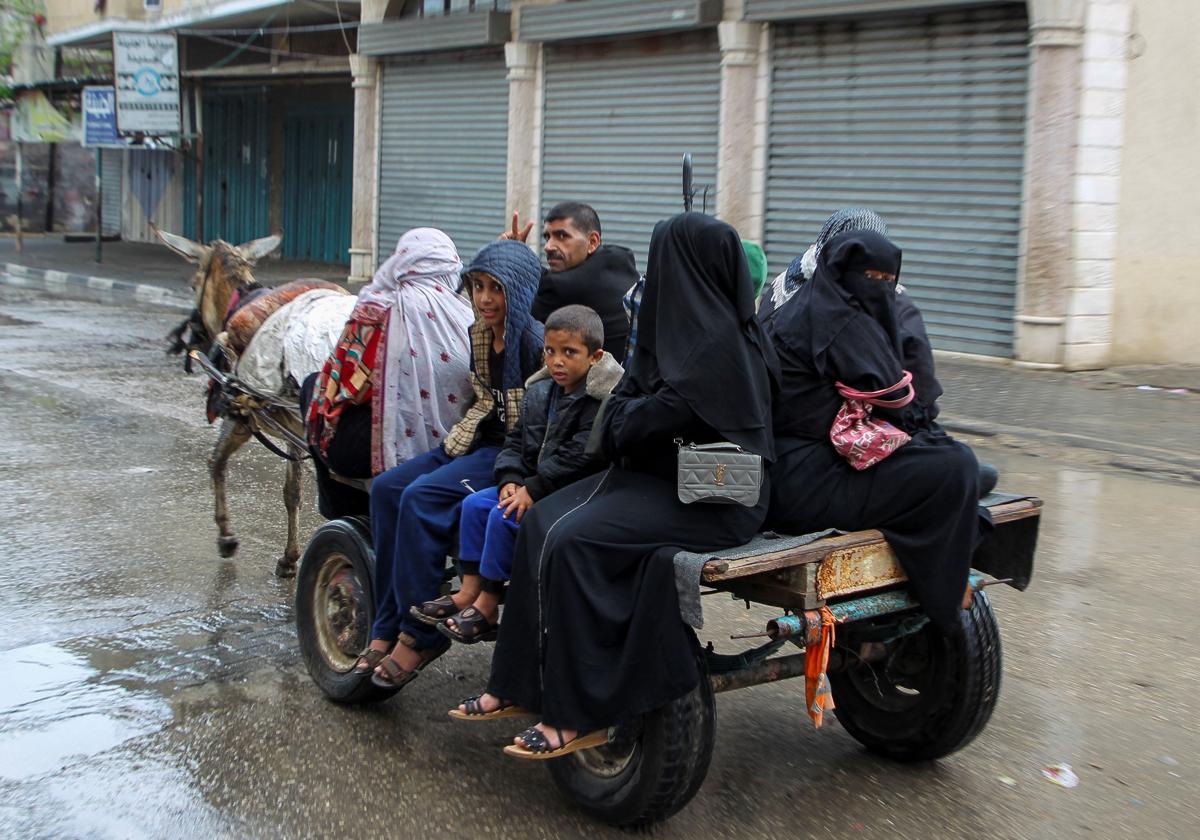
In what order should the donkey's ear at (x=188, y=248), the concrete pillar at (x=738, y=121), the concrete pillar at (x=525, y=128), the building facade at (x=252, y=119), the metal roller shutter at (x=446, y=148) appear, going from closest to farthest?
the donkey's ear at (x=188, y=248)
the concrete pillar at (x=738, y=121)
the concrete pillar at (x=525, y=128)
the metal roller shutter at (x=446, y=148)
the building facade at (x=252, y=119)

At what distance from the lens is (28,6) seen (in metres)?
31.7

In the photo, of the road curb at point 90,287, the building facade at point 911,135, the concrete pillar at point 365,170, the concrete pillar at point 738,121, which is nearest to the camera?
the building facade at point 911,135

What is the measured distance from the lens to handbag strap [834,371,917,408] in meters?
3.64

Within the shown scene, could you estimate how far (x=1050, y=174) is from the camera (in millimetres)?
11562

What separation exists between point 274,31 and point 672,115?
37.2 ft

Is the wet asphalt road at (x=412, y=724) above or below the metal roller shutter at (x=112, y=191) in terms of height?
below

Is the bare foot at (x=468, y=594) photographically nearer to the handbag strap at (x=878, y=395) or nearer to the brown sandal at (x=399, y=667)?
the brown sandal at (x=399, y=667)

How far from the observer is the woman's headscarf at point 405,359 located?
465 cm

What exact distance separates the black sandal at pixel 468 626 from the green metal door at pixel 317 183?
2158 centimetres

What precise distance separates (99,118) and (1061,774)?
24.3 meters

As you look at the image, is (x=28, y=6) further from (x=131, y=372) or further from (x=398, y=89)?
(x=131, y=372)

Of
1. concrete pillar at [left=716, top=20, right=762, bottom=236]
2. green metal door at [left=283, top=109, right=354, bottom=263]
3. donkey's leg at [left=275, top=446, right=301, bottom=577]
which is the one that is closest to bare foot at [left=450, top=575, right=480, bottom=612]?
donkey's leg at [left=275, top=446, right=301, bottom=577]

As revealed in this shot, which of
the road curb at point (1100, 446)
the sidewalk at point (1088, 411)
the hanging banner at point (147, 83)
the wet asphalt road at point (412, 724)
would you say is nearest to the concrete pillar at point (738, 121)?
the sidewalk at point (1088, 411)

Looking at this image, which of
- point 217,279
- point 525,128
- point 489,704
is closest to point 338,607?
point 489,704
